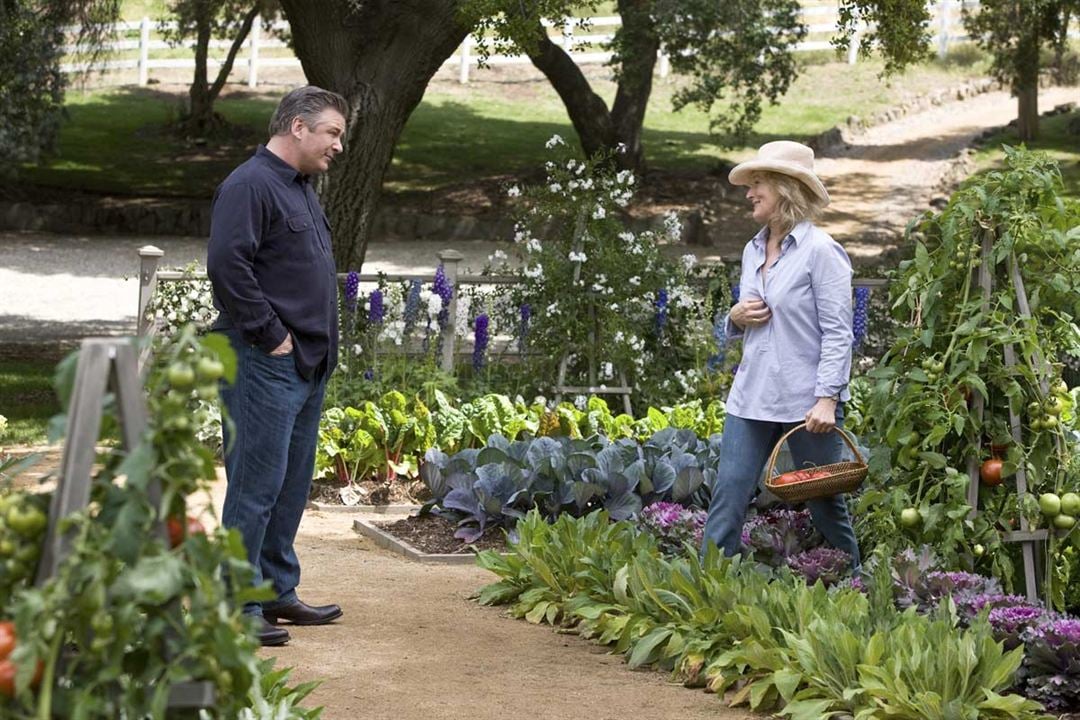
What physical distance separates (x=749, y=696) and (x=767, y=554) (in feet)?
4.48

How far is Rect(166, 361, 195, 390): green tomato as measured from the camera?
2262mm

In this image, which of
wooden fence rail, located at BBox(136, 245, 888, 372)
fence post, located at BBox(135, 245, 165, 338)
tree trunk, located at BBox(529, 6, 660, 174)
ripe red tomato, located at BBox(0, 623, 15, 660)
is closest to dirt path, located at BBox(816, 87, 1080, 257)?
tree trunk, located at BBox(529, 6, 660, 174)

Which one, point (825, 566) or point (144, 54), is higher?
point (144, 54)

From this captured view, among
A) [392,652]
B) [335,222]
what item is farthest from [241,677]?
[335,222]

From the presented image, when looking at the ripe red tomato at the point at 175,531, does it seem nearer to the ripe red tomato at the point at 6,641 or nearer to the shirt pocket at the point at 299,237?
the ripe red tomato at the point at 6,641

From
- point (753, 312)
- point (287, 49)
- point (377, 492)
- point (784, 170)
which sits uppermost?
point (287, 49)

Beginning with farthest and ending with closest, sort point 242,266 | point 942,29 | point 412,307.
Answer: point 942,29 < point 412,307 < point 242,266

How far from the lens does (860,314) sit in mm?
10086

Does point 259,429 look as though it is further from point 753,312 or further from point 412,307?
point 412,307

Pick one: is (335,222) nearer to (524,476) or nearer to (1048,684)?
(524,476)

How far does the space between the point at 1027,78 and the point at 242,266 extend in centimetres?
1957

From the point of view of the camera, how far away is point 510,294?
10.2 metres

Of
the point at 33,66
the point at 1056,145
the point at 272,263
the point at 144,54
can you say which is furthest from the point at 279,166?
the point at 144,54

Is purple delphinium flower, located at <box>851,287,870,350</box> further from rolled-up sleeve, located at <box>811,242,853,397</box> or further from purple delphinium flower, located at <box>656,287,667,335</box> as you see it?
rolled-up sleeve, located at <box>811,242,853,397</box>
